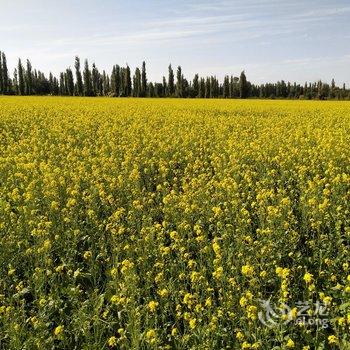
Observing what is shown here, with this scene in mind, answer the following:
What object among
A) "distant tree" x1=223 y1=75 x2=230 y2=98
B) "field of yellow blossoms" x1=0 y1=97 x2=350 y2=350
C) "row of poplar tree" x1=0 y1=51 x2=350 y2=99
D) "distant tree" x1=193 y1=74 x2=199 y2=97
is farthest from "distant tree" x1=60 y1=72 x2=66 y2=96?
"field of yellow blossoms" x1=0 y1=97 x2=350 y2=350

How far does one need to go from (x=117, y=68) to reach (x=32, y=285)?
92.3m

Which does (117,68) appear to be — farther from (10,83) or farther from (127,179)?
(127,179)

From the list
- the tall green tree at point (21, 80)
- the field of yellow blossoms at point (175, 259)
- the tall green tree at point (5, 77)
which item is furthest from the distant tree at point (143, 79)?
the field of yellow blossoms at point (175, 259)

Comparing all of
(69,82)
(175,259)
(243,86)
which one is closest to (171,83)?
(243,86)

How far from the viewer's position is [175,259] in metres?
5.99

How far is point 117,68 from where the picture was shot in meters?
94.2

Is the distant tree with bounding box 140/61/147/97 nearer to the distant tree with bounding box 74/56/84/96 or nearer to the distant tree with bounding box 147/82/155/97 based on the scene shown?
the distant tree with bounding box 147/82/155/97

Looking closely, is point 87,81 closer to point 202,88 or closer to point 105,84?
point 105,84

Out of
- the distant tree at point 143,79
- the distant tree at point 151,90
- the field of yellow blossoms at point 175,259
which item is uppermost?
the distant tree at point 143,79

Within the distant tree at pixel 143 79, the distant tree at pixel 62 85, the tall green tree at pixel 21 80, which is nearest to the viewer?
the distant tree at pixel 143 79

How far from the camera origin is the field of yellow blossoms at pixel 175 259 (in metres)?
4.28

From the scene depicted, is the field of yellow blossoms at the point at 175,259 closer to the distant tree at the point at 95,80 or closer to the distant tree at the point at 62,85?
the distant tree at the point at 95,80

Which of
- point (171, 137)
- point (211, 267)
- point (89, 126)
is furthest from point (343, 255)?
point (89, 126)

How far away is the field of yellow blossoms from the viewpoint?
4.28 m
